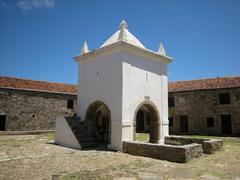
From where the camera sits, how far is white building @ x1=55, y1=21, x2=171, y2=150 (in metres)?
10.3

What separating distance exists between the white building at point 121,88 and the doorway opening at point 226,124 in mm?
12302

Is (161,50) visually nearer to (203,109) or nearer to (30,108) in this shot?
(203,109)

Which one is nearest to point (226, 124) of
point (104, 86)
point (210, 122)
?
point (210, 122)

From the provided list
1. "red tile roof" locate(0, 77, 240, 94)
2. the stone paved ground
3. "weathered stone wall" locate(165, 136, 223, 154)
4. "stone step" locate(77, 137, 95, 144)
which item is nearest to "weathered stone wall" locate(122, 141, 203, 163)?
the stone paved ground

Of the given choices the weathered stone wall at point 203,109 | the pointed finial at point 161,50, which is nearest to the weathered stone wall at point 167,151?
the pointed finial at point 161,50

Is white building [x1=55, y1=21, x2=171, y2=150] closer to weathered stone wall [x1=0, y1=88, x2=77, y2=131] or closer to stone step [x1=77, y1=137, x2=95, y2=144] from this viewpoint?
stone step [x1=77, y1=137, x2=95, y2=144]

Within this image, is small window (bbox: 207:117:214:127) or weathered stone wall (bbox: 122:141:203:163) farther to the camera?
small window (bbox: 207:117:214:127)

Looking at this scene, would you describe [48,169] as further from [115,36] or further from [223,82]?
[223,82]

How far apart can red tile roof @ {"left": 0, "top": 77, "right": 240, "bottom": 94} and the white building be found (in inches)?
445

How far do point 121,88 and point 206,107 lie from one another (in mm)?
15683

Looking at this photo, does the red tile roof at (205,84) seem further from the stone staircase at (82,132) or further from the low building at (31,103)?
the stone staircase at (82,132)

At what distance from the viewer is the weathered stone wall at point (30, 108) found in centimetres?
2023

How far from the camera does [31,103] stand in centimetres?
2162

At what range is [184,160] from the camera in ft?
24.8
